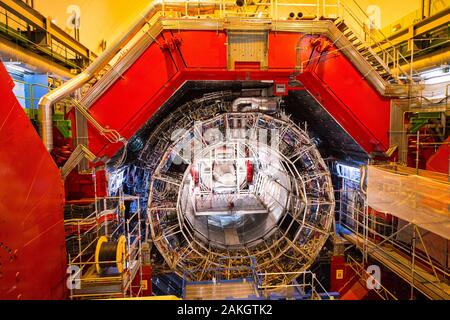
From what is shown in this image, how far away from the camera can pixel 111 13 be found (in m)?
8.84

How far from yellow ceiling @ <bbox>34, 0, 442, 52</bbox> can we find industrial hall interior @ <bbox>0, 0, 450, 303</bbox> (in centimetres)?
119

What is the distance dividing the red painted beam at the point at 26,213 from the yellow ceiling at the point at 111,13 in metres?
6.04

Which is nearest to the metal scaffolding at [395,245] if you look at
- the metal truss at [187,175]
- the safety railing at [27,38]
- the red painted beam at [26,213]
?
the metal truss at [187,175]

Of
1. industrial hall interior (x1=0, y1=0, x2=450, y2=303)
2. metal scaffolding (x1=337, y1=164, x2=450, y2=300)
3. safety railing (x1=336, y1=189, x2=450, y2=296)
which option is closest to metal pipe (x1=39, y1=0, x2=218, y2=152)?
industrial hall interior (x1=0, y1=0, x2=450, y2=303)

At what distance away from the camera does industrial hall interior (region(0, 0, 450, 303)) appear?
426 cm

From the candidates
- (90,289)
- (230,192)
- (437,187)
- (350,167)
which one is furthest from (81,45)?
(437,187)

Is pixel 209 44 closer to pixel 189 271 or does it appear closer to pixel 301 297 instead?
pixel 189 271

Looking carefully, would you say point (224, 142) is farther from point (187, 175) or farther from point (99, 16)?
point (99, 16)

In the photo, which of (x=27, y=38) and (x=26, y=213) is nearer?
(x=26, y=213)

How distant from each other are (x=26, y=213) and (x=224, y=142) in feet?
12.1

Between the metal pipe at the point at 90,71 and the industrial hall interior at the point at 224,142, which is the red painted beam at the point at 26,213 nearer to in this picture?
the industrial hall interior at the point at 224,142

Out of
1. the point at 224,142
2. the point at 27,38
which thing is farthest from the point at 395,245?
the point at 27,38

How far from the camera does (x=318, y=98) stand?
575 cm

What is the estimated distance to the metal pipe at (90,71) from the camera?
4.62 meters
